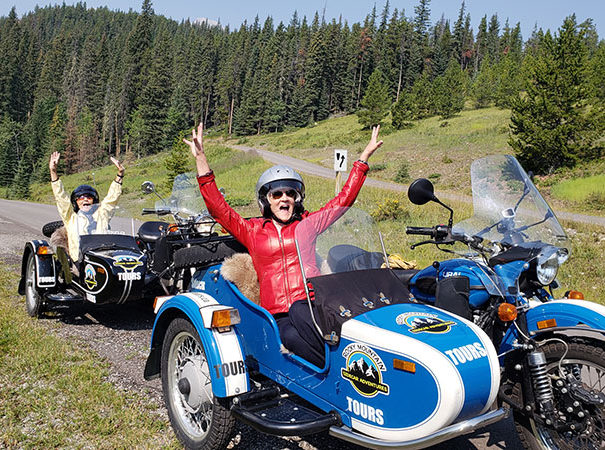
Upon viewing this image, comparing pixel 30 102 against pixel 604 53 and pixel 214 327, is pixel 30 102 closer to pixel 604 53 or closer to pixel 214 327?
pixel 604 53

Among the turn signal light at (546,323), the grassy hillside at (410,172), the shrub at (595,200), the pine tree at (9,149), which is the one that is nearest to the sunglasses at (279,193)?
the turn signal light at (546,323)

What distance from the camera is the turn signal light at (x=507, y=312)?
3225 millimetres

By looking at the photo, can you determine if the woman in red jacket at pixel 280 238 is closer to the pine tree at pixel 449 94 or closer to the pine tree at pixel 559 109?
the pine tree at pixel 559 109

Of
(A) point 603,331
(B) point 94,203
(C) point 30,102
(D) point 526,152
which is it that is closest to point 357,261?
(A) point 603,331

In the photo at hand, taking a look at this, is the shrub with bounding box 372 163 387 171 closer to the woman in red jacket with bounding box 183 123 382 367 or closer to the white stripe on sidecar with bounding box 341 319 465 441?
the woman in red jacket with bounding box 183 123 382 367

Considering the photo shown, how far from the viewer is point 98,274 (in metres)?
5.79

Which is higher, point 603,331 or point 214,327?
point 603,331

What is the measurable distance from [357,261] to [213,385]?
1.27 m

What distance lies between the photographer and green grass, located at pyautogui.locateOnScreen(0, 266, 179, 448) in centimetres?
361

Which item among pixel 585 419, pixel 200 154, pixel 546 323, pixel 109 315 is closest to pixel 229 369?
pixel 200 154

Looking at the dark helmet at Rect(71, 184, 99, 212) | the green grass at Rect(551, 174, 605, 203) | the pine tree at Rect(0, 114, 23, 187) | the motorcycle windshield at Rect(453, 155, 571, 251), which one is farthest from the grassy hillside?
the pine tree at Rect(0, 114, 23, 187)

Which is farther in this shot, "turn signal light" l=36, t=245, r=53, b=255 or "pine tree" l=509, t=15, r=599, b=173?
"pine tree" l=509, t=15, r=599, b=173

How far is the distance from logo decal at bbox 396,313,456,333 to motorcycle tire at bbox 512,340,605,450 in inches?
30.8

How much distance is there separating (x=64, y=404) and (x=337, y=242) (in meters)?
2.60
